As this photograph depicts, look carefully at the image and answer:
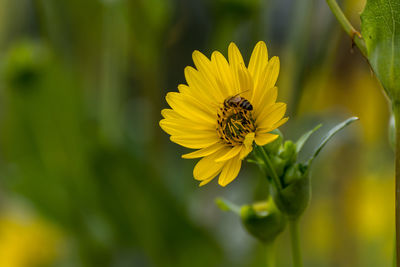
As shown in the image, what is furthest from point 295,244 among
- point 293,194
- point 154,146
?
point 154,146

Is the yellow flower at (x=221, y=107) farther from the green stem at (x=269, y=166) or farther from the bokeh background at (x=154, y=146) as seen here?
the bokeh background at (x=154, y=146)

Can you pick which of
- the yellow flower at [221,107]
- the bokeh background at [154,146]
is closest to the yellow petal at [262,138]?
the yellow flower at [221,107]

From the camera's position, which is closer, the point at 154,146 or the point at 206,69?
the point at 206,69

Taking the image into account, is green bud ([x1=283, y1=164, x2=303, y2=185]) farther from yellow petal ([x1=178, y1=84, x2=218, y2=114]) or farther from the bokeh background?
the bokeh background

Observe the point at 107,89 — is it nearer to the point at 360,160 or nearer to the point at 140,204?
the point at 140,204

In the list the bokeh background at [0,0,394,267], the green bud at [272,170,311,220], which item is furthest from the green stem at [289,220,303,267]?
the bokeh background at [0,0,394,267]

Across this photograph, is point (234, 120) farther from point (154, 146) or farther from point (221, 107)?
point (154, 146)
